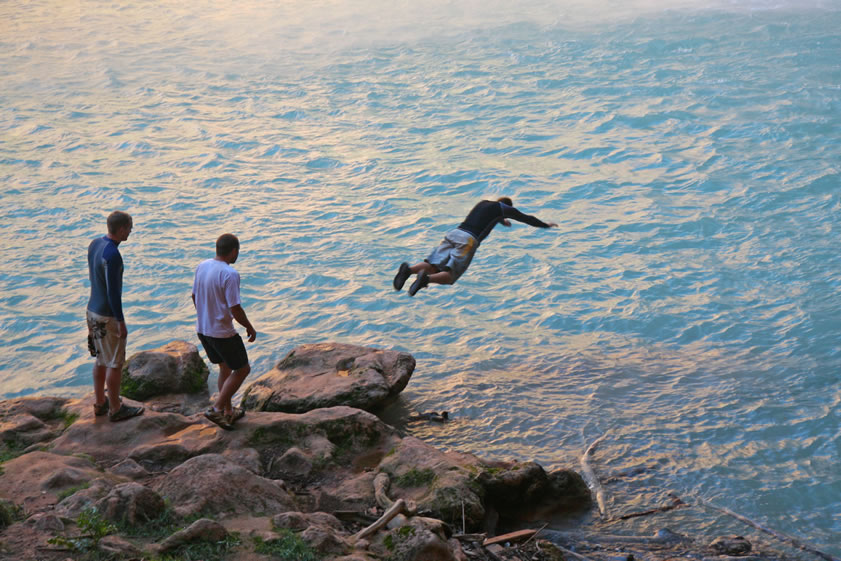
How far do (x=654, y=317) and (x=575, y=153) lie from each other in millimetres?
8965

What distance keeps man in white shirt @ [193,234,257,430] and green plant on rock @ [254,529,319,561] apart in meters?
2.06

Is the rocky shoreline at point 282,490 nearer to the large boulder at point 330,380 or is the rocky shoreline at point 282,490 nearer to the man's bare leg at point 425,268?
the large boulder at point 330,380

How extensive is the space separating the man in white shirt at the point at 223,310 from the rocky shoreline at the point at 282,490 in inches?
Result: 31.9

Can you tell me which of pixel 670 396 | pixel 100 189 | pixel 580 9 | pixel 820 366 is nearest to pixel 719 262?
pixel 820 366

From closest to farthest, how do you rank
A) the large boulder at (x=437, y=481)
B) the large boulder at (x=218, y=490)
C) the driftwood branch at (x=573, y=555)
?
the large boulder at (x=218, y=490) < the driftwood branch at (x=573, y=555) < the large boulder at (x=437, y=481)

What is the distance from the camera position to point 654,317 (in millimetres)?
13523

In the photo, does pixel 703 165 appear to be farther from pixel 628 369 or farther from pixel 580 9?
pixel 580 9

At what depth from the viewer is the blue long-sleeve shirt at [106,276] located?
24.0 ft

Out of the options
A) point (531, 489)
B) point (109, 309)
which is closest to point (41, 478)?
point (109, 309)

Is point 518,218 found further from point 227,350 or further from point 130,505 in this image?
point 130,505

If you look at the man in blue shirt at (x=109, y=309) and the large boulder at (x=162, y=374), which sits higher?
the man in blue shirt at (x=109, y=309)

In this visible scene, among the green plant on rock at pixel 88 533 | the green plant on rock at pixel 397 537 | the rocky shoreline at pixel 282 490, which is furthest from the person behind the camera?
the green plant on rock at pixel 397 537

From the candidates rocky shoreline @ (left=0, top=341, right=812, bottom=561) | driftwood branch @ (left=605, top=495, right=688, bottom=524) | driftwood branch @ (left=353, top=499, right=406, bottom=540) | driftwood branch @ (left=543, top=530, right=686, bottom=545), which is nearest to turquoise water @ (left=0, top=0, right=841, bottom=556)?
driftwood branch @ (left=605, top=495, right=688, bottom=524)

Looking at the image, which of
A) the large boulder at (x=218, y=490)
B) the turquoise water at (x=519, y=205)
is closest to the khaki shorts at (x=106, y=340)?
the large boulder at (x=218, y=490)
